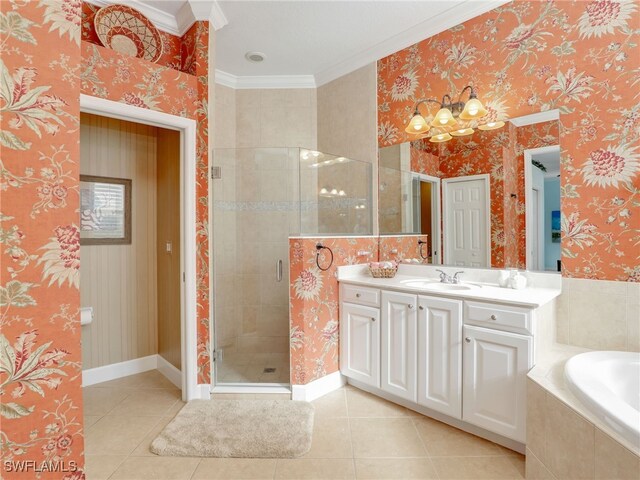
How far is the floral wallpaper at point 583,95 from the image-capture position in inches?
69.9

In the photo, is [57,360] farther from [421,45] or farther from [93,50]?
[421,45]

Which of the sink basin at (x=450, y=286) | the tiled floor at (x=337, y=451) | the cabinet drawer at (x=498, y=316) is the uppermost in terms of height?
the sink basin at (x=450, y=286)

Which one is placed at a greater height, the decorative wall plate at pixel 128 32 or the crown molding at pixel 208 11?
the crown molding at pixel 208 11

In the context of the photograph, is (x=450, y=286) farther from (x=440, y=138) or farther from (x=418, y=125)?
(x=418, y=125)

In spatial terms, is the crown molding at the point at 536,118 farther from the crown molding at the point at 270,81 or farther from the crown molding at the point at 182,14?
the crown molding at the point at 182,14

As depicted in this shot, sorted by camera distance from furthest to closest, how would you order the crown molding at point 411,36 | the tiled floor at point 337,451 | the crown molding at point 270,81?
1. the crown molding at point 270,81
2. the crown molding at point 411,36
3. the tiled floor at point 337,451

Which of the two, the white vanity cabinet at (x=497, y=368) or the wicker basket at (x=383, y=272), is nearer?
the white vanity cabinet at (x=497, y=368)

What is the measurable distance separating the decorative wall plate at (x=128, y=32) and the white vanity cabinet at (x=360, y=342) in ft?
8.09

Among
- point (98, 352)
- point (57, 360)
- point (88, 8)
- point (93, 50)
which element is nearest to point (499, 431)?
point (57, 360)

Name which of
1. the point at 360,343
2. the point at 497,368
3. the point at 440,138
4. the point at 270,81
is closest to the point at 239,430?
the point at 360,343

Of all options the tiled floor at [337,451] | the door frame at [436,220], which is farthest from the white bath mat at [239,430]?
the door frame at [436,220]

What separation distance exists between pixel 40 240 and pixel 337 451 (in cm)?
181

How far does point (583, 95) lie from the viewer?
191 centimetres

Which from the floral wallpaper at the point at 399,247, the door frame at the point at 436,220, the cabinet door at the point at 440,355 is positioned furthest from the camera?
the floral wallpaper at the point at 399,247
